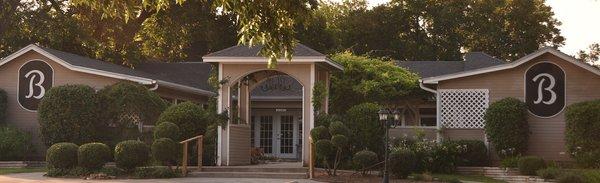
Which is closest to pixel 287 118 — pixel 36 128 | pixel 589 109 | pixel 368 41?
pixel 36 128

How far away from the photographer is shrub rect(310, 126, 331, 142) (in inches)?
757

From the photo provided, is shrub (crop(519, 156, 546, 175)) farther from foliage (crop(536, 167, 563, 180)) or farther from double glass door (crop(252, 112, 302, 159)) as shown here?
double glass door (crop(252, 112, 302, 159))

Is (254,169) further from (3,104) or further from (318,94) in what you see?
(3,104)

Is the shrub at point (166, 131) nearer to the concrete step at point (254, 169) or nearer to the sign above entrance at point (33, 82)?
the concrete step at point (254, 169)

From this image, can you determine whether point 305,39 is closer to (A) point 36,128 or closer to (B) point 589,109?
(A) point 36,128

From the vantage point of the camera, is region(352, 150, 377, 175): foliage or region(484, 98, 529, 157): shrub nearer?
region(352, 150, 377, 175): foliage

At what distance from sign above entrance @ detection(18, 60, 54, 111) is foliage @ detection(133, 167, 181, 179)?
7809 mm

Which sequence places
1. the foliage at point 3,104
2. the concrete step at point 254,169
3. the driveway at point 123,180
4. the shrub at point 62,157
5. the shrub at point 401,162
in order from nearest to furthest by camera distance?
the driveway at point 123,180
the shrub at point 401,162
the shrub at point 62,157
the concrete step at point 254,169
the foliage at point 3,104

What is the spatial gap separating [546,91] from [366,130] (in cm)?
583

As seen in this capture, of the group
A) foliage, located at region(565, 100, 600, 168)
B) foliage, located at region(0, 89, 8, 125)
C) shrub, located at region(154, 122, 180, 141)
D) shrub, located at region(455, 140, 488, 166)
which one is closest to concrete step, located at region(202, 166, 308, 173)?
shrub, located at region(154, 122, 180, 141)

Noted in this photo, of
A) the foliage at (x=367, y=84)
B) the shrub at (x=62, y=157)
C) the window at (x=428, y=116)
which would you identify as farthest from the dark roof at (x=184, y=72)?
the shrub at (x=62, y=157)

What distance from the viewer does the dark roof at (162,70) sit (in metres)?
25.8

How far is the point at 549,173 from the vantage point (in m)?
19.2

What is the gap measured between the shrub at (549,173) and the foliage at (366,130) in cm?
406
